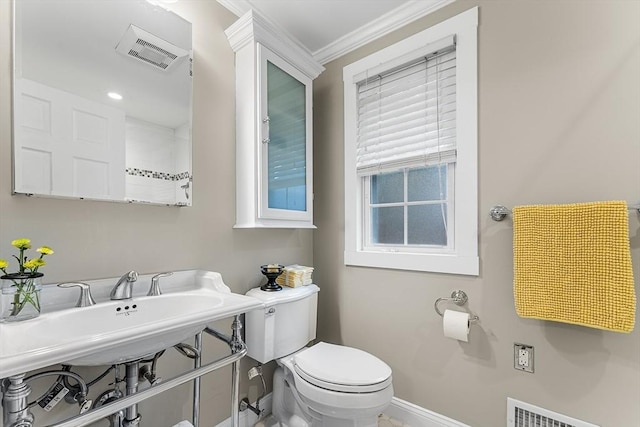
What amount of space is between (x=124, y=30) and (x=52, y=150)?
587 mm

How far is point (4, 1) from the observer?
3.31ft

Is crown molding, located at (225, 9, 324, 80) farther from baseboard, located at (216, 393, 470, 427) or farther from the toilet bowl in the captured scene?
baseboard, located at (216, 393, 470, 427)

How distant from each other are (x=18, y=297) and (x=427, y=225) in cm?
174

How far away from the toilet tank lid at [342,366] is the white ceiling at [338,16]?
186 cm

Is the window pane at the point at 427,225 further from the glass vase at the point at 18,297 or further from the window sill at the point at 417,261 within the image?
the glass vase at the point at 18,297

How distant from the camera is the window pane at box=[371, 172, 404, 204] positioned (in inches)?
73.9

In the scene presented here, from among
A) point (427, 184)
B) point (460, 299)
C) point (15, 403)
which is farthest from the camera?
point (427, 184)

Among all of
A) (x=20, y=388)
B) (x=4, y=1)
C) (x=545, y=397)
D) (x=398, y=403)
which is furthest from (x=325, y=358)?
(x=4, y=1)

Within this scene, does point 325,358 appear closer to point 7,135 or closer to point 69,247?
point 69,247

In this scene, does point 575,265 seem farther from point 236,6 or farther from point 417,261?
point 236,6

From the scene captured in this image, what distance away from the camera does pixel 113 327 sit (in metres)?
1.06

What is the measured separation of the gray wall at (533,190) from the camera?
46.5 inches

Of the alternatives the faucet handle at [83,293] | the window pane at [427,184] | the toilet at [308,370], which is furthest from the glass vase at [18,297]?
the window pane at [427,184]

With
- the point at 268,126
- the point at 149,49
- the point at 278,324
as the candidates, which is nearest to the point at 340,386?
the point at 278,324
